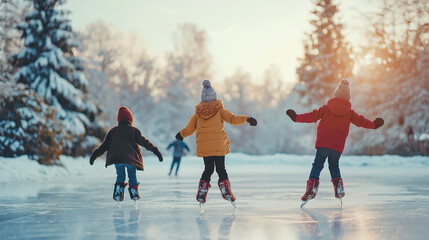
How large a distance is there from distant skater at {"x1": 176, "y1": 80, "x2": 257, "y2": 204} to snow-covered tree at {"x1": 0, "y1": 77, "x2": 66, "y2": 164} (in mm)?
11907

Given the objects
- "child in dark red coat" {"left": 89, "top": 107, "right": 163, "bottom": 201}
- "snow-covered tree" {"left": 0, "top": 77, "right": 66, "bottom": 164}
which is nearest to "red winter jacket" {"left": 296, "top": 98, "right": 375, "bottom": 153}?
"child in dark red coat" {"left": 89, "top": 107, "right": 163, "bottom": 201}

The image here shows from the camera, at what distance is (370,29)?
1305 inches

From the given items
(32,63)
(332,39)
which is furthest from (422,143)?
(32,63)

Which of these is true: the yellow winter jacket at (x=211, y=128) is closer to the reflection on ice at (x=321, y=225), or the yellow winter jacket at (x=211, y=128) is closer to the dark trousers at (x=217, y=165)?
the dark trousers at (x=217, y=165)

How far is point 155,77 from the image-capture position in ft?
213

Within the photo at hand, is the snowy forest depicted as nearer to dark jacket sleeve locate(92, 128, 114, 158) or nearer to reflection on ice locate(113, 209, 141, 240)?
dark jacket sleeve locate(92, 128, 114, 158)

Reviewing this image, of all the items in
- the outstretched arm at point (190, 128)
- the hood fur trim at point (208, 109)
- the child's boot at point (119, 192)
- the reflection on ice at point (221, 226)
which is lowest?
the reflection on ice at point (221, 226)

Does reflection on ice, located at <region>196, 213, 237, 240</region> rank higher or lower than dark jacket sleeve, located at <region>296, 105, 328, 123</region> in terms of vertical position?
lower

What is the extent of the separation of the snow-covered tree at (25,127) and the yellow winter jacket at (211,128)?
12.0 meters

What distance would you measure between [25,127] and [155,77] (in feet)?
150

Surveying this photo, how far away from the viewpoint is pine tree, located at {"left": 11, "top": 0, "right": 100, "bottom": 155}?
1025 inches

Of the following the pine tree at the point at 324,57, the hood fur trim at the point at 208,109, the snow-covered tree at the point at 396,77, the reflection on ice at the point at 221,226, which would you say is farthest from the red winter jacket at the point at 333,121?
the pine tree at the point at 324,57

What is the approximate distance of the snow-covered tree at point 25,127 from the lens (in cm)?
1917

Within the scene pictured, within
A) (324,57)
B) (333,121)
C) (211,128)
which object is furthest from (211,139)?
(324,57)
